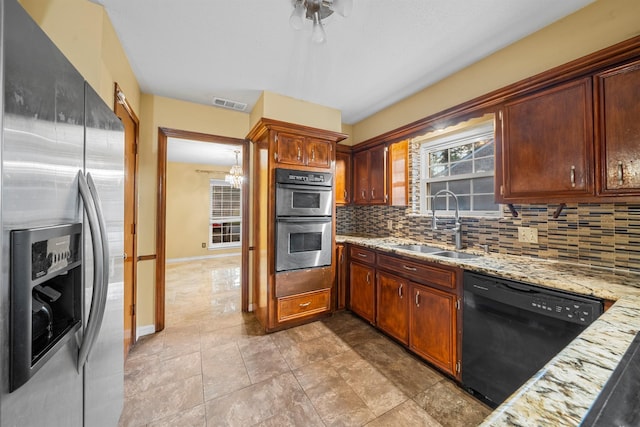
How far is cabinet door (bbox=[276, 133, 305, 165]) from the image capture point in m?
2.56

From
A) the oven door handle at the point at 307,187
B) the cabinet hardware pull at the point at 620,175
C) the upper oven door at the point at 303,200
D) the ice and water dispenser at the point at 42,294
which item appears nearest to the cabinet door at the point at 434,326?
the cabinet hardware pull at the point at 620,175

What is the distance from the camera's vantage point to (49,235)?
0.65 metres

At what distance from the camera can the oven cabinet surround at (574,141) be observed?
1.32 m

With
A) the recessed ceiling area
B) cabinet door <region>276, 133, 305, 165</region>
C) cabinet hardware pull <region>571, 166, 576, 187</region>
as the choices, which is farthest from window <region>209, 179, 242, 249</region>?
cabinet hardware pull <region>571, 166, 576, 187</region>

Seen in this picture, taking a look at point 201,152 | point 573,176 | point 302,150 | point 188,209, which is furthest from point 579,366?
point 188,209

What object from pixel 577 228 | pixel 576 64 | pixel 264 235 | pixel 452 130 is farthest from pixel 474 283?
pixel 264 235

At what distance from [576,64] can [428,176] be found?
159 centimetres

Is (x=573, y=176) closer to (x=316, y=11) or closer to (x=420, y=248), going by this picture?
(x=420, y=248)

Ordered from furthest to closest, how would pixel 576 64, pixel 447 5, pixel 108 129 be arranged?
pixel 447 5 < pixel 576 64 < pixel 108 129

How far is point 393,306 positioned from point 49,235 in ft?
7.75

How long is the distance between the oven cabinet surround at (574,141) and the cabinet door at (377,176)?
4.23 ft

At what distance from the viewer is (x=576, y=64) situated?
1460 millimetres

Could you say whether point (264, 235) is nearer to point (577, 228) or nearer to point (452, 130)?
point (452, 130)

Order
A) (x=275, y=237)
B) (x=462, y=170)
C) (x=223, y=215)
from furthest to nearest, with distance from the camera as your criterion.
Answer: (x=223, y=215) → (x=462, y=170) → (x=275, y=237)
